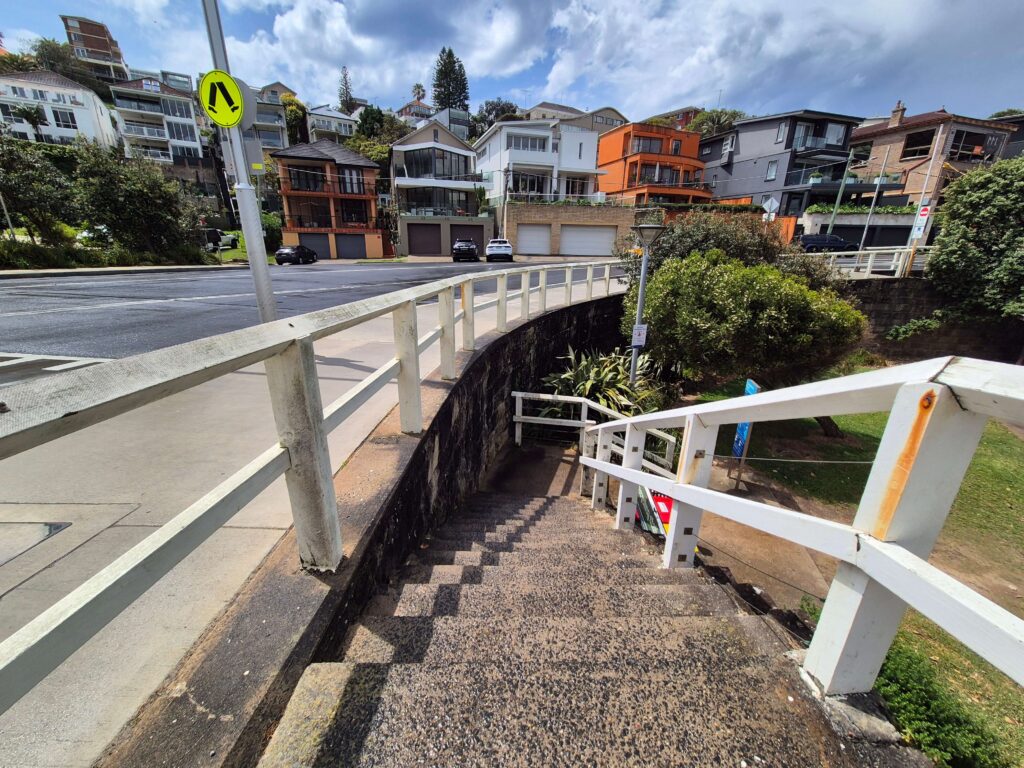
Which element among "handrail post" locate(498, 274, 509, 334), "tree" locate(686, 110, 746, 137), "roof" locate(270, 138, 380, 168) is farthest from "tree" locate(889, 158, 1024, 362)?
"tree" locate(686, 110, 746, 137)

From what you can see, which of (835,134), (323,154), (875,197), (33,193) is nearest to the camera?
(33,193)

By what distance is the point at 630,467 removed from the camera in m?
3.57

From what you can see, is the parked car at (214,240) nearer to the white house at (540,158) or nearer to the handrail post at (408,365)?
the white house at (540,158)

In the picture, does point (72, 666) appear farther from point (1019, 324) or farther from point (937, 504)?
point (1019, 324)

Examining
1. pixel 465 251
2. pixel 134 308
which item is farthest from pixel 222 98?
pixel 465 251

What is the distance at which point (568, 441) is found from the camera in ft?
25.8

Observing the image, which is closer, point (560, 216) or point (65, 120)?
point (560, 216)

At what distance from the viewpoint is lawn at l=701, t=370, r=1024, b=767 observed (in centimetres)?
377

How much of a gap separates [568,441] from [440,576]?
551 centimetres

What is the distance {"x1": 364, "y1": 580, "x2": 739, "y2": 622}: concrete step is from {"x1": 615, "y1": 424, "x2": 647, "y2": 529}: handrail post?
1.31 m

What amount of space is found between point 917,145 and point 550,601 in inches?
1999

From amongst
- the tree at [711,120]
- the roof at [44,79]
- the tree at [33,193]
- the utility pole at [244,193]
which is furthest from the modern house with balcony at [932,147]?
the roof at [44,79]

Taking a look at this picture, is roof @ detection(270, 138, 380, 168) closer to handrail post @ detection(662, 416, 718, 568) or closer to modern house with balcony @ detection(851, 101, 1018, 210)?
handrail post @ detection(662, 416, 718, 568)

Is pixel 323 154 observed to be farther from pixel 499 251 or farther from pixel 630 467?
pixel 630 467
